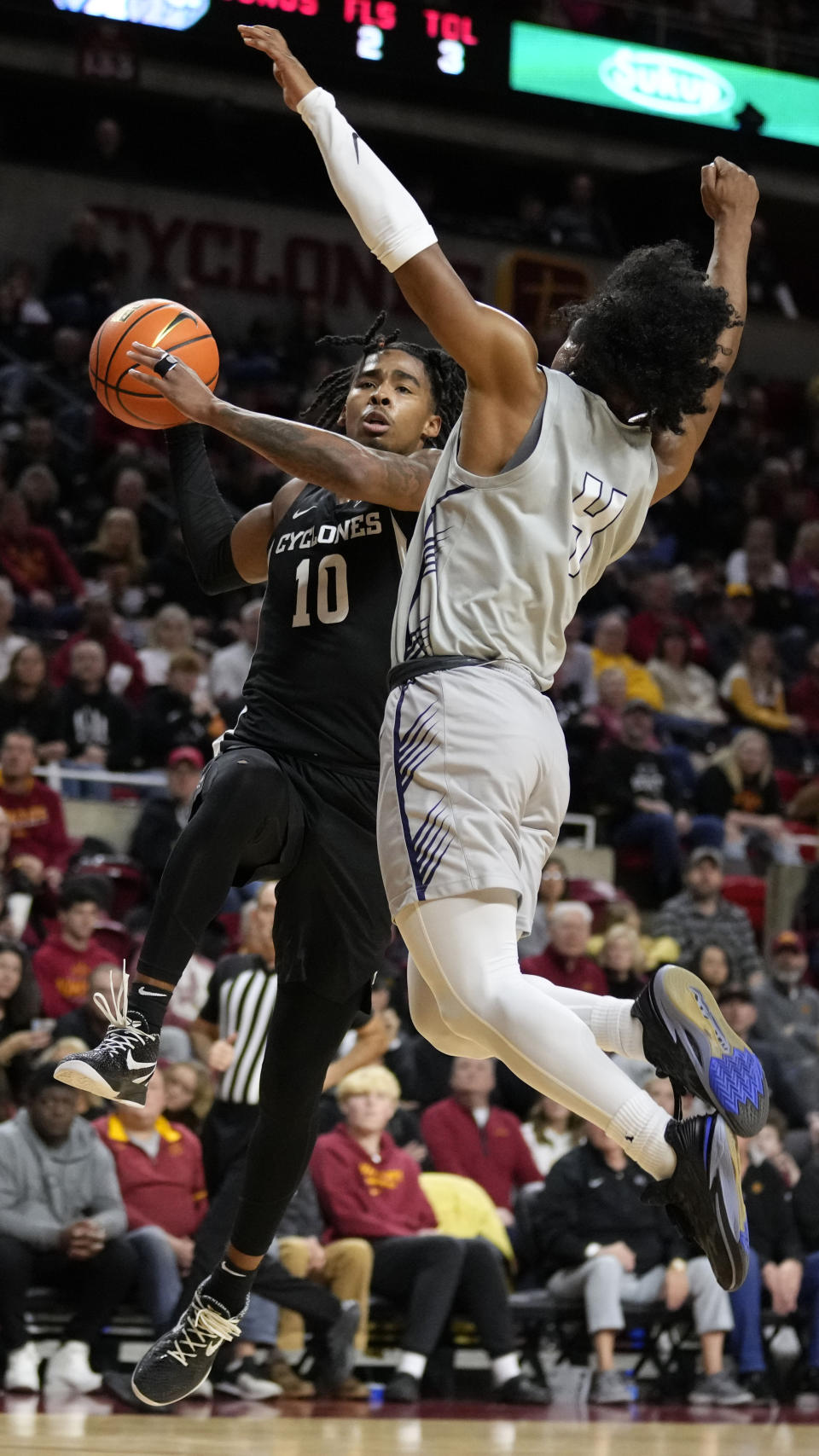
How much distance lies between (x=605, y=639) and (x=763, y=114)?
5.01 meters

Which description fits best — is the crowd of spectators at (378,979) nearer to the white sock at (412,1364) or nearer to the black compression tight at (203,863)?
the white sock at (412,1364)

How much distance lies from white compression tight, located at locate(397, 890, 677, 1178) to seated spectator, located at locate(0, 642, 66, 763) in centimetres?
645

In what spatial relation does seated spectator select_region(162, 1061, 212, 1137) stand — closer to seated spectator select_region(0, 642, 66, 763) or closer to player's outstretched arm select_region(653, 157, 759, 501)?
seated spectator select_region(0, 642, 66, 763)

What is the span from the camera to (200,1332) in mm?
4586

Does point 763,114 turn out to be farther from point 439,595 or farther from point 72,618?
point 439,595

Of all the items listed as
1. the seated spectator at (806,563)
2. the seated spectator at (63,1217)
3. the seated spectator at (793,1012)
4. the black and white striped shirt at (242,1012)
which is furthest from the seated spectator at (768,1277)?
the seated spectator at (806,563)

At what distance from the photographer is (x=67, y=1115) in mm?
7254

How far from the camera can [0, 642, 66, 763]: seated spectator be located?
9898 millimetres

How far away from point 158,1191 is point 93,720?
3346mm

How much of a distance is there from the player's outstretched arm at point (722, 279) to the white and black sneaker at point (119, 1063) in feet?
5.25

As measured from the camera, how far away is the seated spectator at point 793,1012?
9617 millimetres

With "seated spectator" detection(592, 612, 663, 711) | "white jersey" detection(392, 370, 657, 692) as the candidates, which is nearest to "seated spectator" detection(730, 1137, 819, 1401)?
"seated spectator" detection(592, 612, 663, 711)

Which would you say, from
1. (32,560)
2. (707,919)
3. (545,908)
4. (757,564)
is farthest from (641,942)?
(757,564)

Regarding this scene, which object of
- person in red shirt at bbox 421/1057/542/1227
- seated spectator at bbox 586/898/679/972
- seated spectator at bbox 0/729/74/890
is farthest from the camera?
seated spectator at bbox 586/898/679/972
